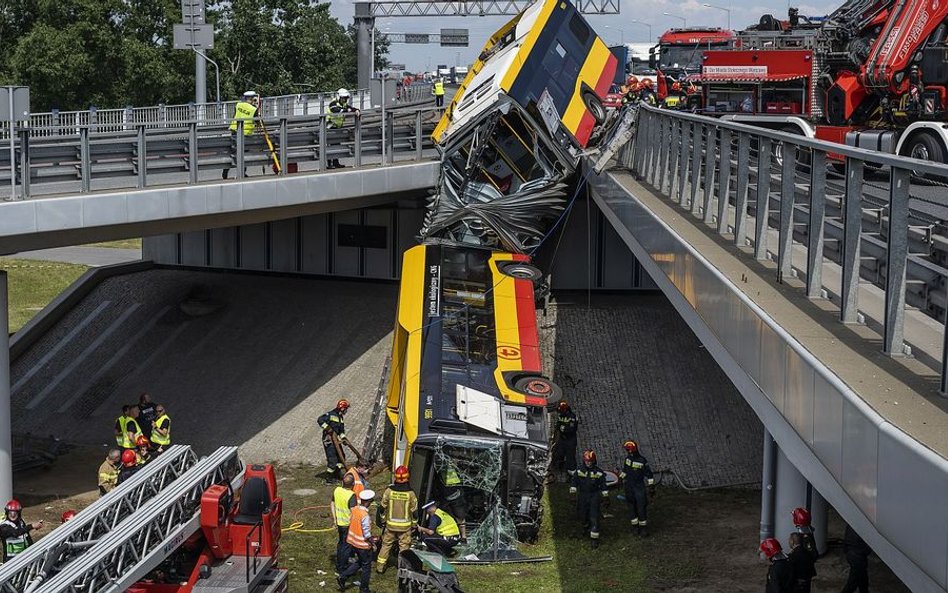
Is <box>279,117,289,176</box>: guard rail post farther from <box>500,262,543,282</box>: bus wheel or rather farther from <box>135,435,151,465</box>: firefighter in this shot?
<box>135,435,151,465</box>: firefighter

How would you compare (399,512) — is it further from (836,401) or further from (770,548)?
(836,401)

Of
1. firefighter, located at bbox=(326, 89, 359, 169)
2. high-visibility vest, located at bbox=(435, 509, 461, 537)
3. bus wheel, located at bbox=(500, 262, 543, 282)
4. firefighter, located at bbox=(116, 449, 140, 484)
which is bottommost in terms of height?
high-visibility vest, located at bbox=(435, 509, 461, 537)

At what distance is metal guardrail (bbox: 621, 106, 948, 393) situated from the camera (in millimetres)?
6242

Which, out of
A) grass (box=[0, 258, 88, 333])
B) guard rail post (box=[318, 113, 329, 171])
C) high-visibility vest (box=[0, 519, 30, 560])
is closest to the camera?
high-visibility vest (box=[0, 519, 30, 560])

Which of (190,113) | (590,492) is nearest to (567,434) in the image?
(590,492)

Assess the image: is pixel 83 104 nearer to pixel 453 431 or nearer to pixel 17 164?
pixel 17 164

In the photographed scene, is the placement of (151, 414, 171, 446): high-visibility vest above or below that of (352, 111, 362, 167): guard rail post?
below

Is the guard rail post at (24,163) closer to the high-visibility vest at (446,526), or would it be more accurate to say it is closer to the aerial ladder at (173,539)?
the aerial ladder at (173,539)

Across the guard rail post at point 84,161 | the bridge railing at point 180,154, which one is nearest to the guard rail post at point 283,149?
the bridge railing at point 180,154

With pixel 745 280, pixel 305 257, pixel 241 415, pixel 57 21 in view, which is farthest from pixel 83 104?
pixel 745 280

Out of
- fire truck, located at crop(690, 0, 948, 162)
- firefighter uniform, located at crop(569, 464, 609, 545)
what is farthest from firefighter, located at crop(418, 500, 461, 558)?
fire truck, located at crop(690, 0, 948, 162)

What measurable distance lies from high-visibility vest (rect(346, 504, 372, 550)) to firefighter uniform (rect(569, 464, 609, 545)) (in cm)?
335

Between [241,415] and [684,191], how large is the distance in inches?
435

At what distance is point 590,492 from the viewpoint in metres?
16.1
